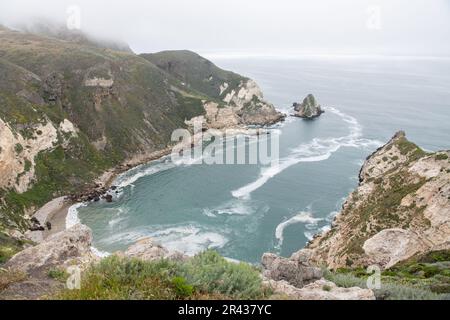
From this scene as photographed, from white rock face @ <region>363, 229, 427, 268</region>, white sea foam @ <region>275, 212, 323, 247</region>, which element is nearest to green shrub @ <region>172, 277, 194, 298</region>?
white rock face @ <region>363, 229, 427, 268</region>

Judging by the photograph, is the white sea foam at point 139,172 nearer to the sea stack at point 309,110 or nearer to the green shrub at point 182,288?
the sea stack at point 309,110

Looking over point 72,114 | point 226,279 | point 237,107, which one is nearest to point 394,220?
point 226,279

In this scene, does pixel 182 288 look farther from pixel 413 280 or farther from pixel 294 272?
pixel 413 280

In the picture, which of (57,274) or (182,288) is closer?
(182,288)

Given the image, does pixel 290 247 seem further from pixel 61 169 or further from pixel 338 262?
pixel 61 169

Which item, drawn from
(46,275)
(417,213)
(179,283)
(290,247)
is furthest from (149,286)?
(290,247)

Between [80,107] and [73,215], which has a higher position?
[80,107]

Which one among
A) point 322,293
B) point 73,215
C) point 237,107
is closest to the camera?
point 322,293

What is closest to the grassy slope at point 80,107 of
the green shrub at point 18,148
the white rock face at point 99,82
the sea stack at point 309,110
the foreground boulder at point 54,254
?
the white rock face at point 99,82
